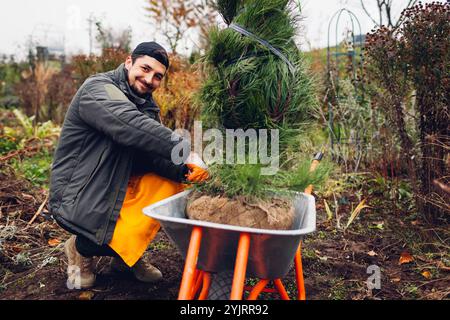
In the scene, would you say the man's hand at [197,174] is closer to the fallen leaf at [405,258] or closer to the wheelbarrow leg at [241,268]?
the wheelbarrow leg at [241,268]

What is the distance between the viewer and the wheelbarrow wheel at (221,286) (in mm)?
1880

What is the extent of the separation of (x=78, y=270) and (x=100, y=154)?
72cm

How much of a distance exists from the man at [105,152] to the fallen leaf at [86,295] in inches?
2.4

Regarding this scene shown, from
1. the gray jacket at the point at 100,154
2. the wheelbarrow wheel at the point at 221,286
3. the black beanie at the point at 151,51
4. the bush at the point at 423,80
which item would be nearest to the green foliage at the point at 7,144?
the gray jacket at the point at 100,154

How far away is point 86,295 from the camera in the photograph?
2.27m

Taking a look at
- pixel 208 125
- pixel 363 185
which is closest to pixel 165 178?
pixel 208 125

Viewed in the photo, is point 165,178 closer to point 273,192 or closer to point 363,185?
point 273,192

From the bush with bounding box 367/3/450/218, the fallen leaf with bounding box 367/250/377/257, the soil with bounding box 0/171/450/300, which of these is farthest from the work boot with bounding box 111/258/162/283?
the bush with bounding box 367/3/450/218

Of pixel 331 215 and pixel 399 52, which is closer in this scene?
pixel 399 52

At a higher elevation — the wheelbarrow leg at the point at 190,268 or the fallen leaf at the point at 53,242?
the wheelbarrow leg at the point at 190,268

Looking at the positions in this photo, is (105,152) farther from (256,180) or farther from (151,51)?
(256,180)
